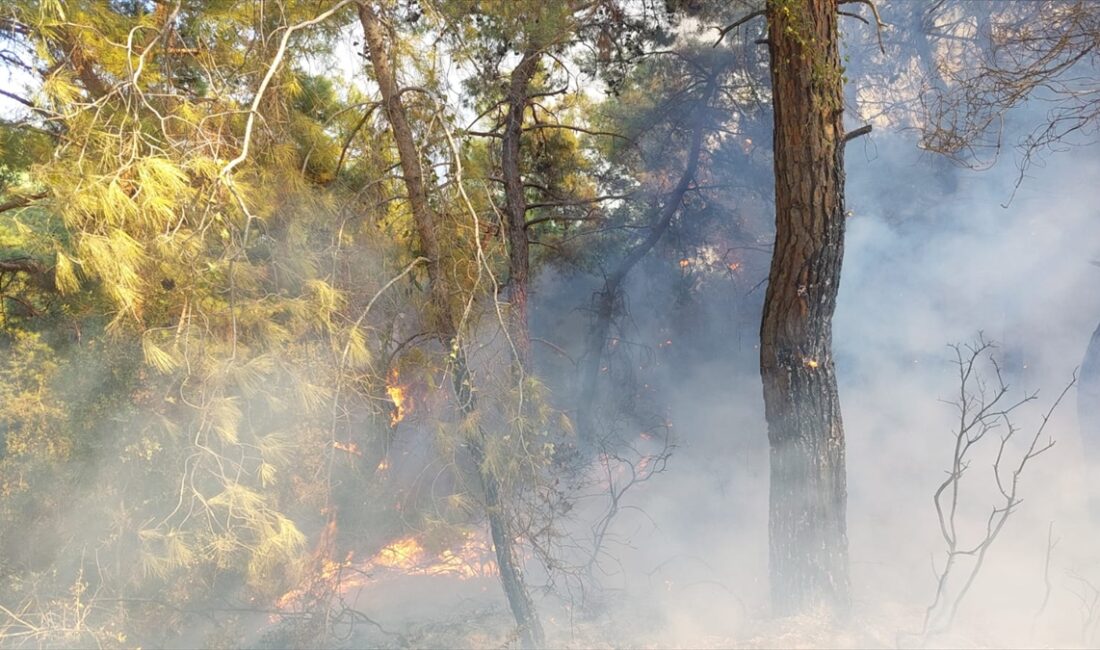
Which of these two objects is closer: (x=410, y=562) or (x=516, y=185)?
(x=516, y=185)

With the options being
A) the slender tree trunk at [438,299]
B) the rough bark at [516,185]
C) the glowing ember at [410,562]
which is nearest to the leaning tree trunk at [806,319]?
the slender tree trunk at [438,299]

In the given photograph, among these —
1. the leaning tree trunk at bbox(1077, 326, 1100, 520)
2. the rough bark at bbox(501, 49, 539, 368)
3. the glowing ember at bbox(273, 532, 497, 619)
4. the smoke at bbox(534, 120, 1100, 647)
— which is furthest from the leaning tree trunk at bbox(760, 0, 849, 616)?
the leaning tree trunk at bbox(1077, 326, 1100, 520)

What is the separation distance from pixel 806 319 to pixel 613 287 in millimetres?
3215

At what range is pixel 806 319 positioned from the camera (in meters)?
3.86

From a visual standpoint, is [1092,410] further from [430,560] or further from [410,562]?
[410,562]

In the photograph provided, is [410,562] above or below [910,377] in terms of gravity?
below

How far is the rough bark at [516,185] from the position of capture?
16.1 feet

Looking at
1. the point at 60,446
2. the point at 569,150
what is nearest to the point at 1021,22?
the point at 569,150

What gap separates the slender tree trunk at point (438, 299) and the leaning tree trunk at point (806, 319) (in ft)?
5.13

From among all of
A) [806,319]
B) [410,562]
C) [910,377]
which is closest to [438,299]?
[806,319]

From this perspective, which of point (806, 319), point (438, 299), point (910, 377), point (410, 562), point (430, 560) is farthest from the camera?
point (910, 377)

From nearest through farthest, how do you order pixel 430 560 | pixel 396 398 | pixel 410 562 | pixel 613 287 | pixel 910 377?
pixel 396 398
pixel 430 560
pixel 410 562
pixel 613 287
pixel 910 377

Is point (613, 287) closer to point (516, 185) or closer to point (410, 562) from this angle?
point (516, 185)

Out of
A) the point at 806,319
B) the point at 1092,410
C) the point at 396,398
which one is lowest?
the point at 396,398
